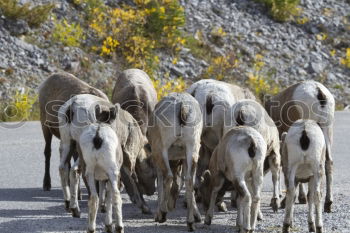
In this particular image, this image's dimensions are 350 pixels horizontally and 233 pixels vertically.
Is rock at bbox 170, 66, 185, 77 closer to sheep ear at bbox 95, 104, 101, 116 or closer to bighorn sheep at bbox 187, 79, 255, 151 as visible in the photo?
bighorn sheep at bbox 187, 79, 255, 151

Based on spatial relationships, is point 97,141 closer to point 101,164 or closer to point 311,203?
point 101,164

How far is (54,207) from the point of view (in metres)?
10.4

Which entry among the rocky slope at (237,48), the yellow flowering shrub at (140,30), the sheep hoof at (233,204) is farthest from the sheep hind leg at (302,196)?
the yellow flowering shrub at (140,30)

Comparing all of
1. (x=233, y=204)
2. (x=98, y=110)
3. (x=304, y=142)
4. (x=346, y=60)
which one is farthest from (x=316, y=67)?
(x=304, y=142)

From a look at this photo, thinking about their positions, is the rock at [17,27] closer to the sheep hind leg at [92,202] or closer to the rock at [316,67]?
the rock at [316,67]

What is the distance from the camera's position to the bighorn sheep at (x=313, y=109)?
10391 mm

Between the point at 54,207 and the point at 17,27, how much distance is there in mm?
11003

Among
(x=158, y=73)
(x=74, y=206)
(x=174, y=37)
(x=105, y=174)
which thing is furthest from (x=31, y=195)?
(x=174, y=37)

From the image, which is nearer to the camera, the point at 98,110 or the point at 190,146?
the point at 190,146

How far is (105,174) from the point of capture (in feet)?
27.7

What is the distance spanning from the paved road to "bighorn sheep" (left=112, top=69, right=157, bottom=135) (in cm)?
125

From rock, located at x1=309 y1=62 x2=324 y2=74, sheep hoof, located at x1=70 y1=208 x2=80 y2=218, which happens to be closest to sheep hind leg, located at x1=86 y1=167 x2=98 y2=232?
sheep hoof, located at x1=70 y1=208 x2=80 y2=218

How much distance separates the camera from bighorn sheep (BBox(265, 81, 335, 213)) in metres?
10.4

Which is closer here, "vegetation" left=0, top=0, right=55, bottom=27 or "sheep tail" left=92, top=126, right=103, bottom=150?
"sheep tail" left=92, top=126, right=103, bottom=150
